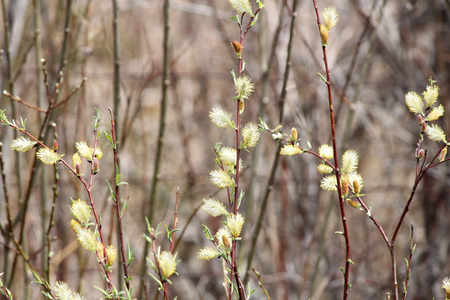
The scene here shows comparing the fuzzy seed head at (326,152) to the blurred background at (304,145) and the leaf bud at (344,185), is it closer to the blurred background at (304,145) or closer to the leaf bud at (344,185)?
the leaf bud at (344,185)

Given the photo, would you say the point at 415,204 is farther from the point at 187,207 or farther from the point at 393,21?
the point at 187,207

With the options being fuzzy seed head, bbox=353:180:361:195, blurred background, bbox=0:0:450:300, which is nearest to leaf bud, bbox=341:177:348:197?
fuzzy seed head, bbox=353:180:361:195

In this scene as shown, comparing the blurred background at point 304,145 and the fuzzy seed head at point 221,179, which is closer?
the fuzzy seed head at point 221,179

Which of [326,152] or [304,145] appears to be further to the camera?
[304,145]

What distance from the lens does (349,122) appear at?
79.2 inches

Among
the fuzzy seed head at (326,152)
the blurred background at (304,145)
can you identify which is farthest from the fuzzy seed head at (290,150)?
the blurred background at (304,145)

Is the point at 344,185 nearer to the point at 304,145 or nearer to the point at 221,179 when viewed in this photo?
the point at 221,179

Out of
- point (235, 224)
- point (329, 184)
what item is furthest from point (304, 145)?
point (235, 224)

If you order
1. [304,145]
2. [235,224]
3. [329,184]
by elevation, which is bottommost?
[235,224]

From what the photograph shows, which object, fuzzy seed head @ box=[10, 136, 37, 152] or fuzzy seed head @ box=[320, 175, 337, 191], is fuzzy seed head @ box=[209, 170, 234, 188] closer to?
fuzzy seed head @ box=[320, 175, 337, 191]

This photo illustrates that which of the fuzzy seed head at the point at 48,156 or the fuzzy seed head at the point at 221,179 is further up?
the fuzzy seed head at the point at 221,179

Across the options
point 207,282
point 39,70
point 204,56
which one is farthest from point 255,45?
point 39,70

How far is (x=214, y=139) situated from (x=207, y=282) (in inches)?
49.0

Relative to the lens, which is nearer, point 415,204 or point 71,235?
point 71,235
